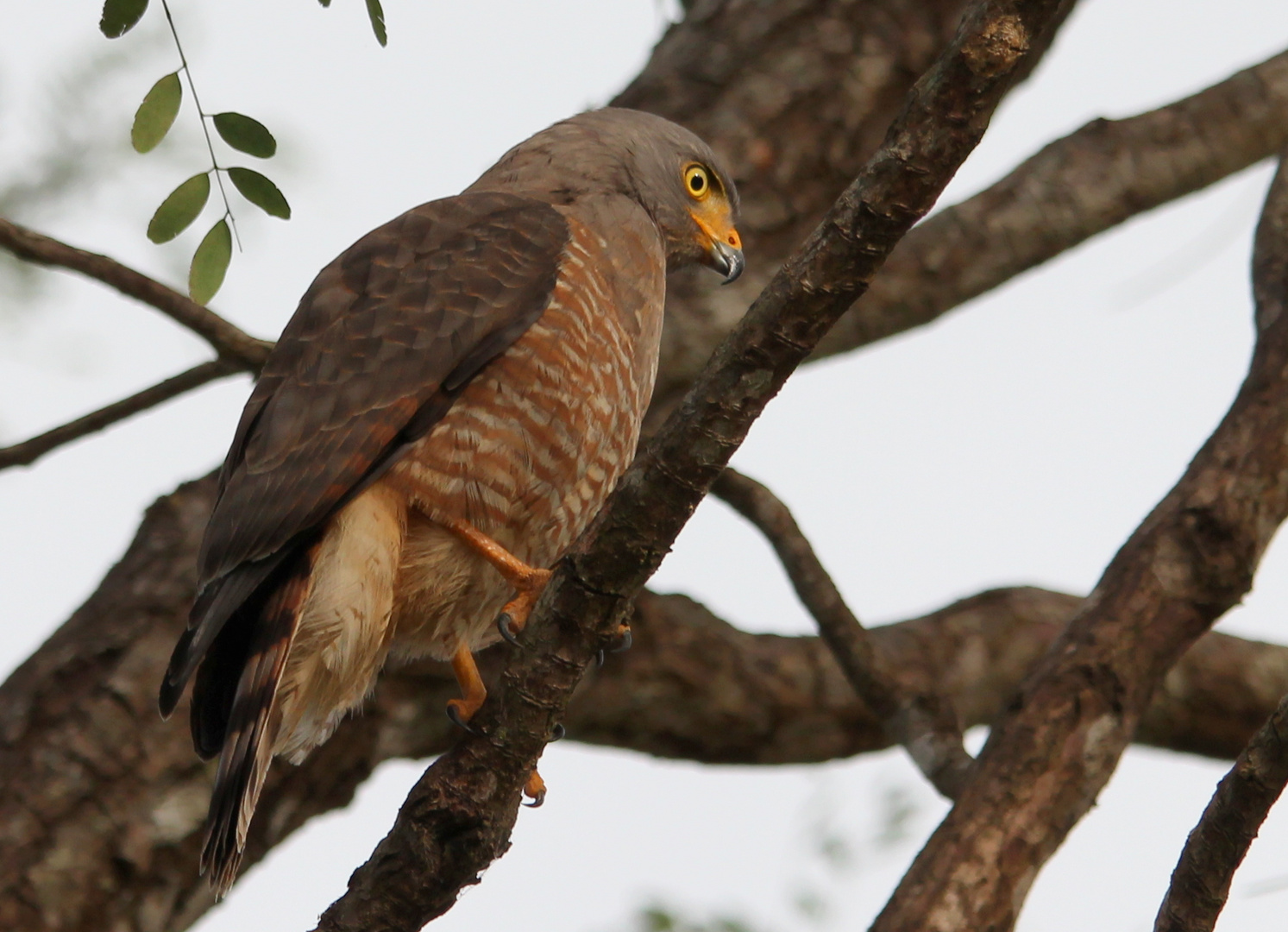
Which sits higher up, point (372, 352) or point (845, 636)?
point (845, 636)

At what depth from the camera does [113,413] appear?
4230 mm

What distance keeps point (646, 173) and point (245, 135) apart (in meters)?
1.80

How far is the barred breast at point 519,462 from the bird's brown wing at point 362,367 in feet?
0.21

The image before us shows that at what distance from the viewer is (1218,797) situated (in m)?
2.60

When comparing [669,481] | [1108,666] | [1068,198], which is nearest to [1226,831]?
[669,481]

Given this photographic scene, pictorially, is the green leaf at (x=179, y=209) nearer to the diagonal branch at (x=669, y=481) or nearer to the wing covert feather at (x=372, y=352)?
the wing covert feather at (x=372, y=352)

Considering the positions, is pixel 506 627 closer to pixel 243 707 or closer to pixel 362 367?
pixel 243 707

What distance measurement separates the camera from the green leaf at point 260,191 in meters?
3.28

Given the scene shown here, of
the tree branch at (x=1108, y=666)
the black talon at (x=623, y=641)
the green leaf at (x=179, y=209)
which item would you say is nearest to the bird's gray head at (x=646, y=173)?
the green leaf at (x=179, y=209)

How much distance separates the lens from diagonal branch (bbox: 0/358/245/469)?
420 centimetres

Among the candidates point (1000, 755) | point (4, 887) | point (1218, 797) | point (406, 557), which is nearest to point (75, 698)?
point (4, 887)

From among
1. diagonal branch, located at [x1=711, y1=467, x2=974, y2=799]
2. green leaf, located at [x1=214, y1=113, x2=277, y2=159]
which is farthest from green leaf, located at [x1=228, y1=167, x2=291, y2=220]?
diagonal branch, located at [x1=711, y1=467, x2=974, y2=799]

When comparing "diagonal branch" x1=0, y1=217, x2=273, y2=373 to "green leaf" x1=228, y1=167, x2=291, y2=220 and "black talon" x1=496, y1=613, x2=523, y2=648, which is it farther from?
"black talon" x1=496, y1=613, x2=523, y2=648

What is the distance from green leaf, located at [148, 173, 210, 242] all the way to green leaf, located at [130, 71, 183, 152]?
0.51 ft
